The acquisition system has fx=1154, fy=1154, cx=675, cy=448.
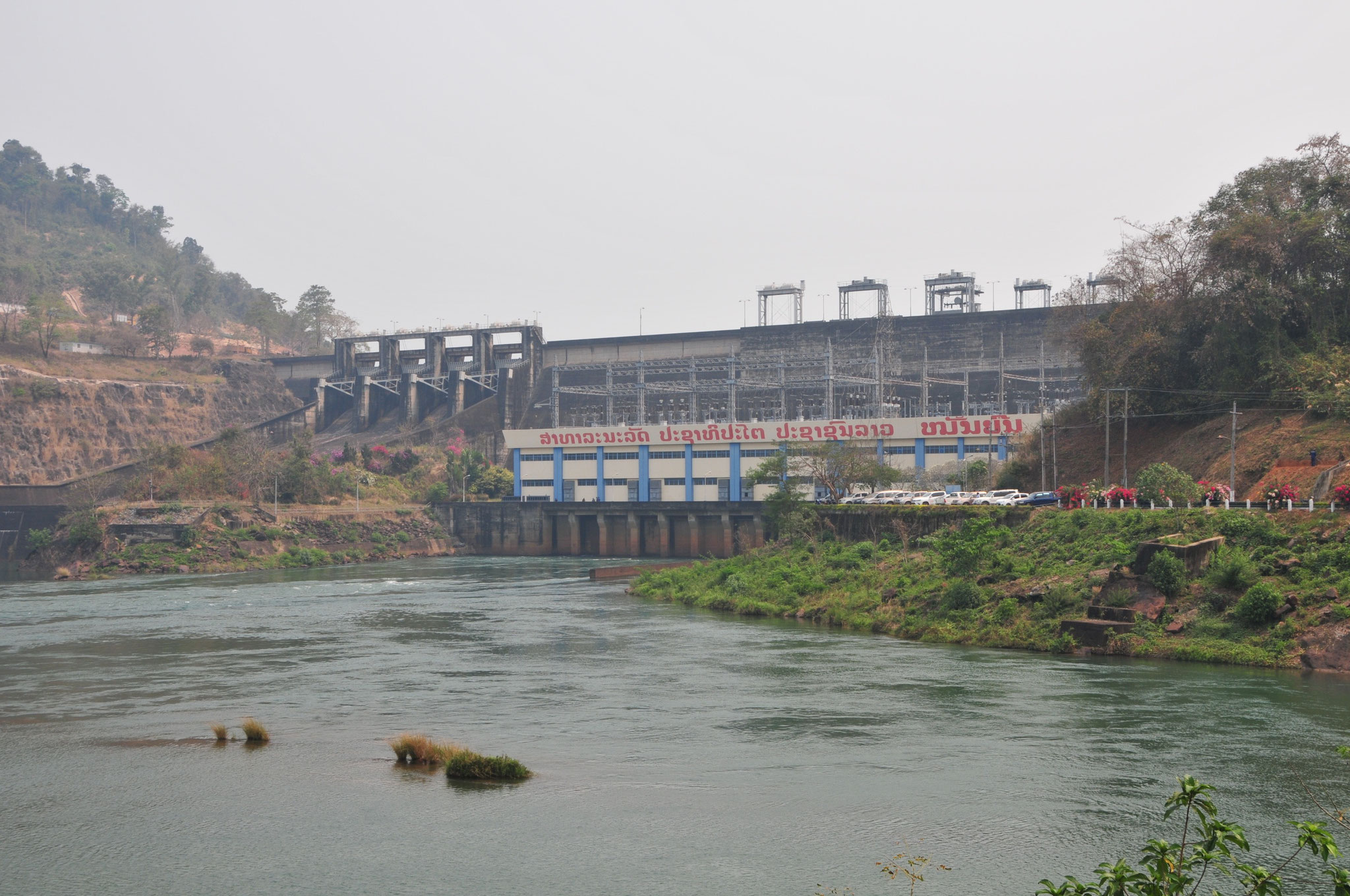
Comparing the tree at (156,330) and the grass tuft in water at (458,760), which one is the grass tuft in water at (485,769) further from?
the tree at (156,330)

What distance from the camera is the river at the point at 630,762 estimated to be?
2027 cm

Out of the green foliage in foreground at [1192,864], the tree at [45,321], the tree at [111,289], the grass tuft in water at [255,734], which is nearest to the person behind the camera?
the green foliage in foreground at [1192,864]

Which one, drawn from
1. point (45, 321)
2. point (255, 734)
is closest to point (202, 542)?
point (255, 734)

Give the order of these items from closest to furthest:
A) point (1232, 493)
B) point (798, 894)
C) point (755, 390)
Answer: point (798, 894)
point (1232, 493)
point (755, 390)

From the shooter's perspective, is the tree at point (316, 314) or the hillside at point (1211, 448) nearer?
the hillside at point (1211, 448)

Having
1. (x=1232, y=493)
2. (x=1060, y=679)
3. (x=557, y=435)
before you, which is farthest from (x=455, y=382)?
(x=1060, y=679)

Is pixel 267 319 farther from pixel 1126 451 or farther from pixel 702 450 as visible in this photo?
pixel 1126 451

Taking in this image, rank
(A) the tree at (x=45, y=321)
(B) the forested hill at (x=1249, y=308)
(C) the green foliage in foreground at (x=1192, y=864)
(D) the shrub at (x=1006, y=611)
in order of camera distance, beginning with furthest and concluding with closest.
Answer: (A) the tree at (x=45, y=321) < (B) the forested hill at (x=1249, y=308) < (D) the shrub at (x=1006, y=611) < (C) the green foliage in foreground at (x=1192, y=864)

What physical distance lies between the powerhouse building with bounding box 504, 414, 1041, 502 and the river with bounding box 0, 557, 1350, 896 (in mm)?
43703

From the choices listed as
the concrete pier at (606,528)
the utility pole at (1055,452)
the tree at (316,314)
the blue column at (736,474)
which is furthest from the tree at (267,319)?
the utility pole at (1055,452)

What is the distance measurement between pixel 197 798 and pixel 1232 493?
145 feet

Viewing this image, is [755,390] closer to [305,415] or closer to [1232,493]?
[305,415]

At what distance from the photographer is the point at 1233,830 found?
10727 mm

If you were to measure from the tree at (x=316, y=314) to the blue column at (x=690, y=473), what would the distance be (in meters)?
115
